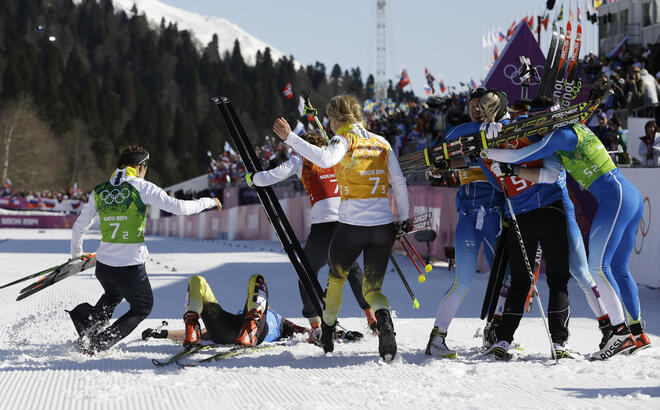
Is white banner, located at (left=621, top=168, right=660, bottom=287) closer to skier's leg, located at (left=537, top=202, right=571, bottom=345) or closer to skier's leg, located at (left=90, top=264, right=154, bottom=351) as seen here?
skier's leg, located at (left=537, top=202, right=571, bottom=345)

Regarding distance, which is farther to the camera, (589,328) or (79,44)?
(79,44)

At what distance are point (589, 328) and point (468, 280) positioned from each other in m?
2.12

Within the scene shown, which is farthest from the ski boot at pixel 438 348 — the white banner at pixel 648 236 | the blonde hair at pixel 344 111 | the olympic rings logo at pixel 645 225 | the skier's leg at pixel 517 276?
the olympic rings logo at pixel 645 225

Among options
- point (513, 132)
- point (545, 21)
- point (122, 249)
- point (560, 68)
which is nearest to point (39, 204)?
point (545, 21)

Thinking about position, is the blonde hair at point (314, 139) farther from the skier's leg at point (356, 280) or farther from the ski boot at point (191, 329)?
the ski boot at point (191, 329)

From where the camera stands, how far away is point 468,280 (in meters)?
5.70

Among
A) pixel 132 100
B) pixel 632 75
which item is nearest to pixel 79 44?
pixel 132 100

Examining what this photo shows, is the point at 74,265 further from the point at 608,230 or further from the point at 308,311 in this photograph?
the point at 608,230

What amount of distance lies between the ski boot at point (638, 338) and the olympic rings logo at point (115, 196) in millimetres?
3797

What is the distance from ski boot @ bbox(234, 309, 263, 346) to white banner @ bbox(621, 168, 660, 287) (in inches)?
215

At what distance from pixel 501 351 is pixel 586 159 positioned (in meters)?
1.50

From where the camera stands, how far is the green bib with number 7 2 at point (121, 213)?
5695 mm

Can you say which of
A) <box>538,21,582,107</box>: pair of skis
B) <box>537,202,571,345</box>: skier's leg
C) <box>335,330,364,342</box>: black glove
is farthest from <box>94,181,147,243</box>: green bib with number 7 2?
<box>538,21,582,107</box>: pair of skis

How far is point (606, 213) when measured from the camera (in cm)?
544
